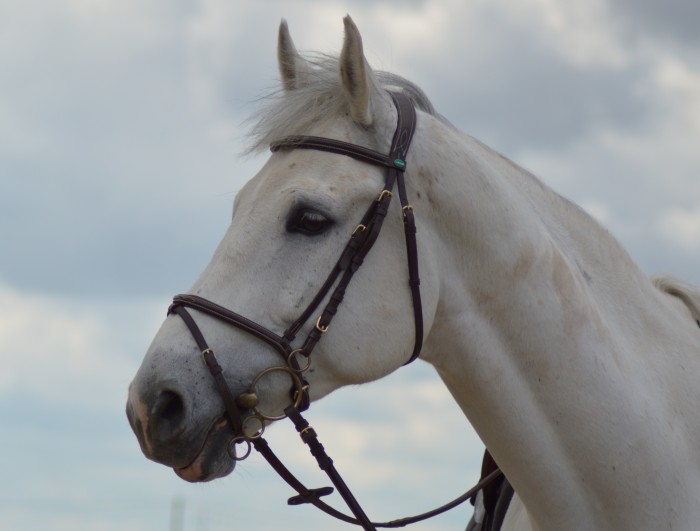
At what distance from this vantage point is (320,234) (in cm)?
433

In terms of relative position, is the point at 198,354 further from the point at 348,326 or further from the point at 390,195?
the point at 390,195

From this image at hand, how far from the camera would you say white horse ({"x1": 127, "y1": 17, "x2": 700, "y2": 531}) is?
13.9ft

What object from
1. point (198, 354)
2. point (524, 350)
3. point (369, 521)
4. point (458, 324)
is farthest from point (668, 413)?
point (198, 354)

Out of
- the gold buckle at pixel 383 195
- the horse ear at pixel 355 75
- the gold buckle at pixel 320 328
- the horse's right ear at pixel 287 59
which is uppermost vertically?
the horse's right ear at pixel 287 59

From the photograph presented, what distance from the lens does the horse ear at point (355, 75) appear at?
4.45 m

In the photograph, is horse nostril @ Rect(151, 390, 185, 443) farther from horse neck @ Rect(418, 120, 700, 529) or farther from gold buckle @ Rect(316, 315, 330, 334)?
horse neck @ Rect(418, 120, 700, 529)

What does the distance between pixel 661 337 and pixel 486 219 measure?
A: 3.13 ft

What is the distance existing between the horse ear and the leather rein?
0.16 m

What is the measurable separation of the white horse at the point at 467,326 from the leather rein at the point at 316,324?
0.12 ft

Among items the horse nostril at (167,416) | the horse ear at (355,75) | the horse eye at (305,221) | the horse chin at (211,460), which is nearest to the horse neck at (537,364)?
the horse ear at (355,75)

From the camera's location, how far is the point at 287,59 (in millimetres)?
5211

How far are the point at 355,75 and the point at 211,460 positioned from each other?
64.7 inches

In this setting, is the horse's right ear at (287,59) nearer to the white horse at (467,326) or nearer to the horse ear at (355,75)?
the white horse at (467,326)

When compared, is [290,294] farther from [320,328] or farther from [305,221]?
[305,221]
